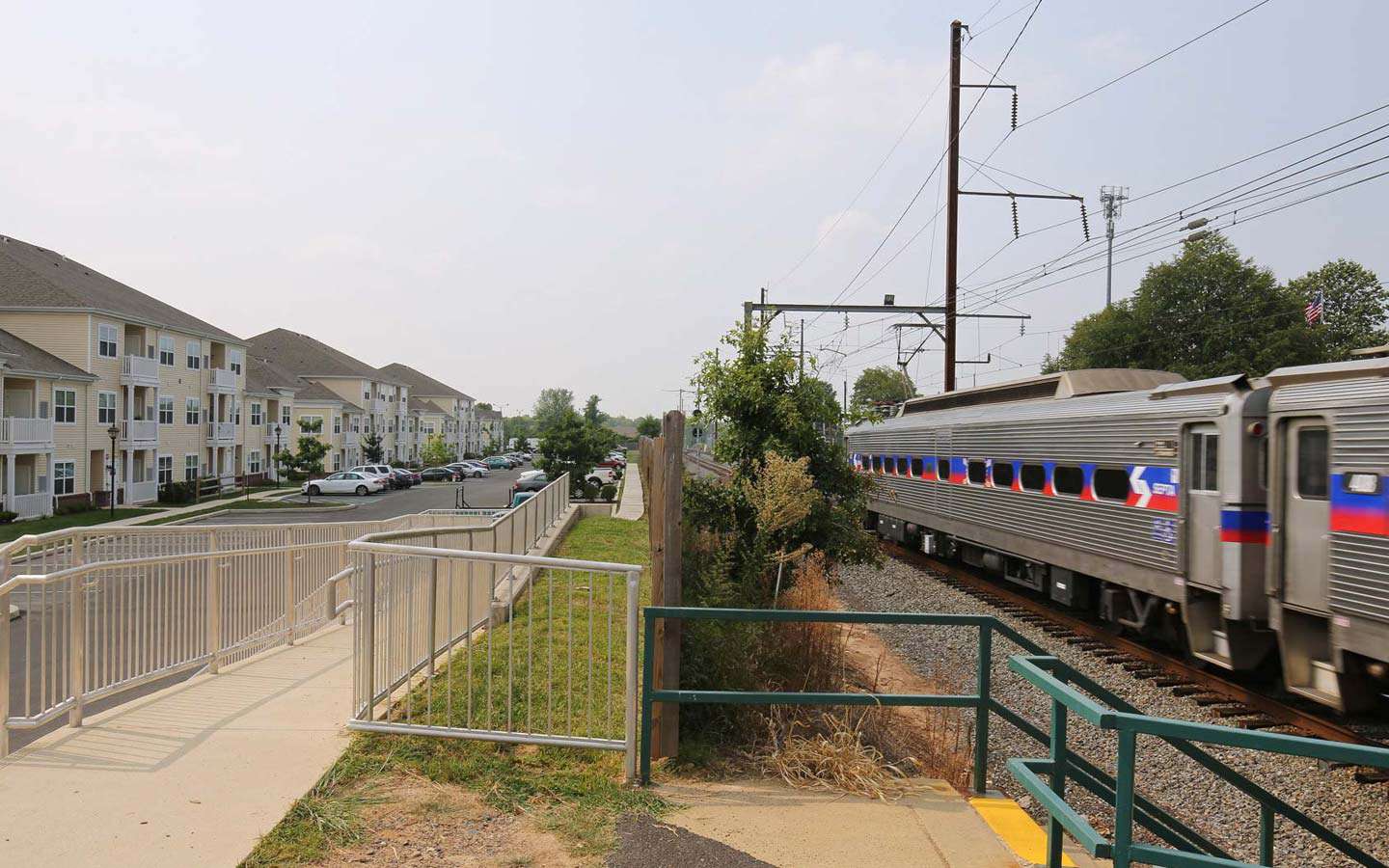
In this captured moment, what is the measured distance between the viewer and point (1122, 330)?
54.0 metres

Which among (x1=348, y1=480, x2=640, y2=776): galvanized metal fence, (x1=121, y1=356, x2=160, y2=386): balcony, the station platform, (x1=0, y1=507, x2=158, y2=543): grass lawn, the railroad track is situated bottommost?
(x1=0, y1=507, x2=158, y2=543): grass lawn

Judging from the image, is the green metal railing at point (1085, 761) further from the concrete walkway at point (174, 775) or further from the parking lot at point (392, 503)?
the parking lot at point (392, 503)

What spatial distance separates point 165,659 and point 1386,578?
30.4 feet

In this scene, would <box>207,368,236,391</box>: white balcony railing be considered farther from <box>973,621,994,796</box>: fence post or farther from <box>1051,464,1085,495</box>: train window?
<box>973,621,994,796</box>: fence post

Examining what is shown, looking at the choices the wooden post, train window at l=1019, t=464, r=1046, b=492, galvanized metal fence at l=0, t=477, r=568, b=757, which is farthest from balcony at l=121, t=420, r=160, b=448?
the wooden post

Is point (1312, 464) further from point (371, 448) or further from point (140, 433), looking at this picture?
point (371, 448)

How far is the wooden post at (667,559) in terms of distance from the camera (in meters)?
6.04

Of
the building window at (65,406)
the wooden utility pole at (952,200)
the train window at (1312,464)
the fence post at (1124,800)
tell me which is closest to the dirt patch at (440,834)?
the fence post at (1124,800)

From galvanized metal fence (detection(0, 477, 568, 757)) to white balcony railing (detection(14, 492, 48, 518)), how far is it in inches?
1126

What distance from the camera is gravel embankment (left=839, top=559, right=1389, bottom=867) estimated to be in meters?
6.30

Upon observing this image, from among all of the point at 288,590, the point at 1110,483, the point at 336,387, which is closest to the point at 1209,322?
the point at 1110,483

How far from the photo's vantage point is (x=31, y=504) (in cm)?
3822

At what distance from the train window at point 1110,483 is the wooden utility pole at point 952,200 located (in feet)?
34.8

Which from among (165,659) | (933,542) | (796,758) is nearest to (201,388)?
(933,542)
